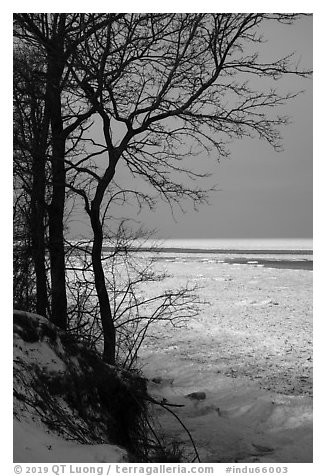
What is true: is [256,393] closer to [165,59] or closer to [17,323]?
[17,323]

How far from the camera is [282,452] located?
4.85 m

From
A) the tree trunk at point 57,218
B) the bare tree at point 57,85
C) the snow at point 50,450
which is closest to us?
the snow at point 50,450

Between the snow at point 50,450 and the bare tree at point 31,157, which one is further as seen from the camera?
the bare tree at point 31,157

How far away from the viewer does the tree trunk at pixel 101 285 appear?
6059mm

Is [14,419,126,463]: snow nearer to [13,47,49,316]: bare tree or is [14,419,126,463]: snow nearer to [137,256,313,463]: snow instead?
[137,256,313,463]: snow

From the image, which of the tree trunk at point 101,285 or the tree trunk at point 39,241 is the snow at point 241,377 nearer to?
the tree trunk at point 101,285

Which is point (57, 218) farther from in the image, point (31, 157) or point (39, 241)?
point (31, 157)

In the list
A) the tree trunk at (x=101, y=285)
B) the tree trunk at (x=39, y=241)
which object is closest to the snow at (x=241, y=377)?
the tree trunk at (x=101, y=285)

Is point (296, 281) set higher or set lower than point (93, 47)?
lower

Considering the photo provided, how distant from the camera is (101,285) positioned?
6.11m

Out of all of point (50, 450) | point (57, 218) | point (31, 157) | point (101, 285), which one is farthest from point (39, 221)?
point (50, 450)
